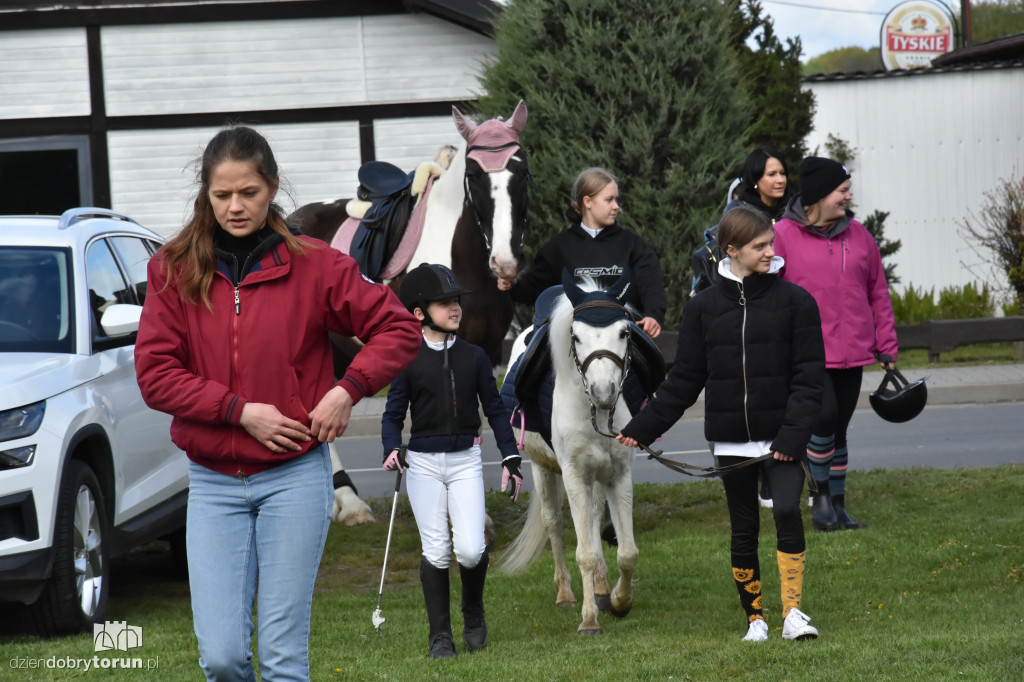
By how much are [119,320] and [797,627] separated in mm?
3724

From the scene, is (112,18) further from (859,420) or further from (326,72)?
(859,420)

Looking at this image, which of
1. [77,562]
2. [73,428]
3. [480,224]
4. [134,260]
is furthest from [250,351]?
[480,224]

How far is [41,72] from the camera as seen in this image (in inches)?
720

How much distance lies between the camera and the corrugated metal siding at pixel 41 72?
1823cm

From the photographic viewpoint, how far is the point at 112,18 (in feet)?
59.8

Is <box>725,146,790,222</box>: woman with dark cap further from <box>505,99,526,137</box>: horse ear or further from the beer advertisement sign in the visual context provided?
the beer advertisement sign

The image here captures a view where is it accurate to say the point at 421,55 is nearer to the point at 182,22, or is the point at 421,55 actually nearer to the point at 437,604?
the point at 182,22

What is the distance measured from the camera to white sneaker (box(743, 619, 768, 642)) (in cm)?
555

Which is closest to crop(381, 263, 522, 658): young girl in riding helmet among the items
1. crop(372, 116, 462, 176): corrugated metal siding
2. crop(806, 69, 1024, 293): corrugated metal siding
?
crop(372, 116, 462, 176): corrugated metal siding

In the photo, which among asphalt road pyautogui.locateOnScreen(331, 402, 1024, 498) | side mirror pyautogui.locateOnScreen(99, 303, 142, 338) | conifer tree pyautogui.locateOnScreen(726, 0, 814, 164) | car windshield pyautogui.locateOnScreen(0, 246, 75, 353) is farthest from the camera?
conifer tree pyautogui.locateOnScreen(726, 0, 814, 164)

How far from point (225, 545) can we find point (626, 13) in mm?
11729

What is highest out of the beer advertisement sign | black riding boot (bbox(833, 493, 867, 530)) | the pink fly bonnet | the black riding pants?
the beer advertisement sign

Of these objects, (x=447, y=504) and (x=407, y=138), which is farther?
(x=407, y=138)

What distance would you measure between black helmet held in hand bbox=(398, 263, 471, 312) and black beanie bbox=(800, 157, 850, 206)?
2738mm
